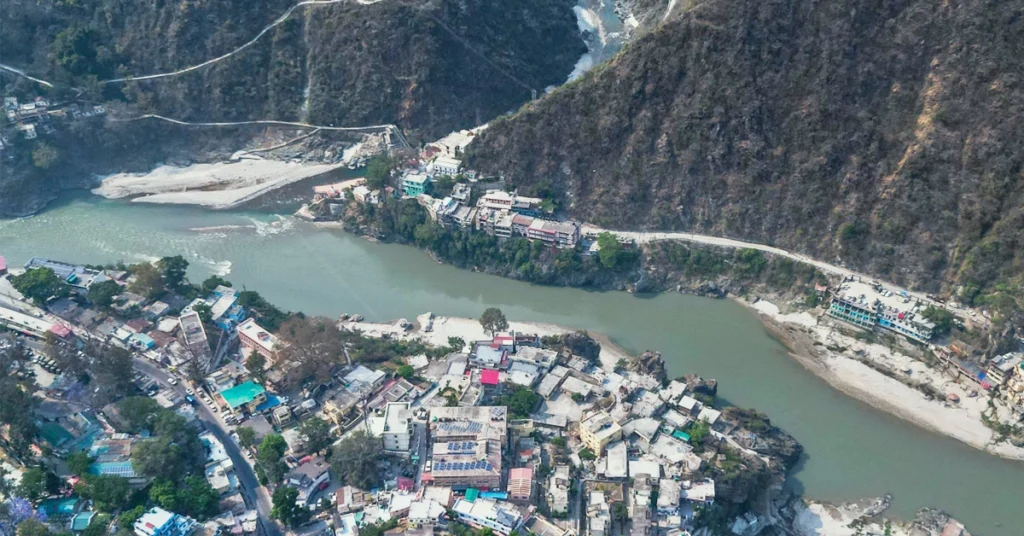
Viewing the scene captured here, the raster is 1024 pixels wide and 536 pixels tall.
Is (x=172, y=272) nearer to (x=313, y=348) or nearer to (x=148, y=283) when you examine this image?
(x=148, y=283)

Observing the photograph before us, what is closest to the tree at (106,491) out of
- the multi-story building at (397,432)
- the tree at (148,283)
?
the multi-story building at (397,432)

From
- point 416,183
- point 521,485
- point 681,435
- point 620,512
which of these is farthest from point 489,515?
point 416,183

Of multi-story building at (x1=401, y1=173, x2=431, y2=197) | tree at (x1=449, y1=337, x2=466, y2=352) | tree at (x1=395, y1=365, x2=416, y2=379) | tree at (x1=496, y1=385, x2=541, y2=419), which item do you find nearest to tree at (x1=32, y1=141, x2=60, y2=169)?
multi-story building at (x1=401, y1=173, x2=431, y2=197)

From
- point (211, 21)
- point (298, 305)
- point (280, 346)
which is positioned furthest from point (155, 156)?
point (280, 346)

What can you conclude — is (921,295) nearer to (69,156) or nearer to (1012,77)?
(1012,77)

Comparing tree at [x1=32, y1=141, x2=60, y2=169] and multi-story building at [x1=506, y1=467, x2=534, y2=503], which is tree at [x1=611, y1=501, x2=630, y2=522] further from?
tree at [x1=32, y1=141, x2=60, y2=169]

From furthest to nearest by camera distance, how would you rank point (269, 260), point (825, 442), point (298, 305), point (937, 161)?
point (269, 260)
point (298, 305)
point (937, 161)
point (825, 442)

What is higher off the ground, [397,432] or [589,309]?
[589,309]
